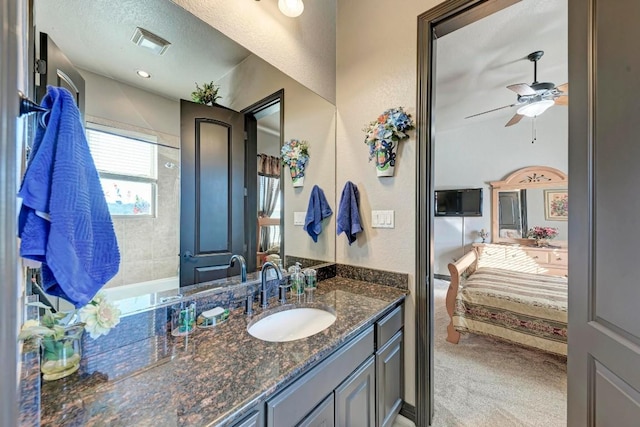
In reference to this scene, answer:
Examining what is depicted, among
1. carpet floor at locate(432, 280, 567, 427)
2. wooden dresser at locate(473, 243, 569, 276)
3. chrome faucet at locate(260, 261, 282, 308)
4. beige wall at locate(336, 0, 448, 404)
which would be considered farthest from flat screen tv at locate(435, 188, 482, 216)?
chrome faucet at locate(260, 261, 282, 308)

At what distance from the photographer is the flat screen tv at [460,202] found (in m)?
4.93

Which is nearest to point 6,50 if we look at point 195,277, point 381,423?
point 195,277

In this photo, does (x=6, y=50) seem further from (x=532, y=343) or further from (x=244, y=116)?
(x=532, y=343)

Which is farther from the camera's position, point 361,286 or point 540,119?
point 540,119

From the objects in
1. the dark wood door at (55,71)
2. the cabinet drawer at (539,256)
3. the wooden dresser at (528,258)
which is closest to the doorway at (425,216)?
the dark wood door at (55,71)

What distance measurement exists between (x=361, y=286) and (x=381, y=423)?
754 mm

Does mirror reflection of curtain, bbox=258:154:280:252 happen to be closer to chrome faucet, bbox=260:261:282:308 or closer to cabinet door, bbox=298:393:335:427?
chrome faucet, bbox=260:261:282:308

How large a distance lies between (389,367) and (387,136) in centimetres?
144

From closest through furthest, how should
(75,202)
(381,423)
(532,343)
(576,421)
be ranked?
(75,202) → (576,421) → (381,423) → (532,343)

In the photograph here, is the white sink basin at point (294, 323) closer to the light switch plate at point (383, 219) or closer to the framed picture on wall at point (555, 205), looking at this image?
the light switch plate at point (383, 219)

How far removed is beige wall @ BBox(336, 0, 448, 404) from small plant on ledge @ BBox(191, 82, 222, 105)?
3.30 ft

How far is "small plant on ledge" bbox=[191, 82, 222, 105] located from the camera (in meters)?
1.24

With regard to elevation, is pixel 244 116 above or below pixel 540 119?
below

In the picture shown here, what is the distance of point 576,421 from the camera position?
1.02 m
